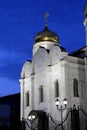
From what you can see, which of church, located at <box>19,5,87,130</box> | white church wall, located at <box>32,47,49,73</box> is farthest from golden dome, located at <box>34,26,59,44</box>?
white church wall, located at <box>32,47,49,73</box>

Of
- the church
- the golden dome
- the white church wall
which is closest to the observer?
the church

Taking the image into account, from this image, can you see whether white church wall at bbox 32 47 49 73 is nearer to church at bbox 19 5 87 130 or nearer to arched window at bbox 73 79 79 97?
church at bbox 19 5 87 130

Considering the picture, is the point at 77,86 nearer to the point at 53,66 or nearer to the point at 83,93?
the point at 83,93

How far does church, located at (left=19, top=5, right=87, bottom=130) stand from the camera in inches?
1465

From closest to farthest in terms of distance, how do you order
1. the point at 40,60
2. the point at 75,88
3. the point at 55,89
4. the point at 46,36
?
the point at 75,88 < the point at 55,89 < the point at 40,60 < the point at 46,36

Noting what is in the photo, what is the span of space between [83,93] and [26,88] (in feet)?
27.6

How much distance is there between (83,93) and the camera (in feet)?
127

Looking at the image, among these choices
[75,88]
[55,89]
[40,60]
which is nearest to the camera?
[75,88]

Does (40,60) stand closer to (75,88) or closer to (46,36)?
(46,36)

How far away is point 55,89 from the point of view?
38875 millimetres

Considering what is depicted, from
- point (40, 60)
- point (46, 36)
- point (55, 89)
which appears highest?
point (46, 36)

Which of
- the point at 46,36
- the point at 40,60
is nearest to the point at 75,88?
the point at 40,60

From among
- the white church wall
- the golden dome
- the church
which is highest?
the golden dome

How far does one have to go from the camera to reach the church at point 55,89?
3722 cm
